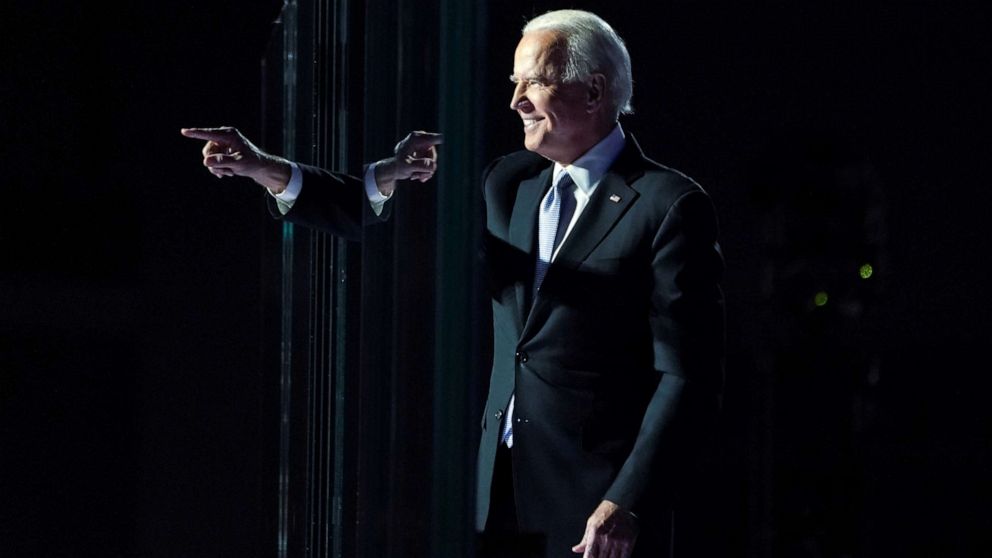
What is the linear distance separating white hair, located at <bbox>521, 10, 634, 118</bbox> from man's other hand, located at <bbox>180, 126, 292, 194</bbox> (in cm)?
54

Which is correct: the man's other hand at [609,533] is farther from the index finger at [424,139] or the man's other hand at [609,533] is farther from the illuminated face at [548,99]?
the index finger at [424,139]

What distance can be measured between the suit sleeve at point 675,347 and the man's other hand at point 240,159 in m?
0.63

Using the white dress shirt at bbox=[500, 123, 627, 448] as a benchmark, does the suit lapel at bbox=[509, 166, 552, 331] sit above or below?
below

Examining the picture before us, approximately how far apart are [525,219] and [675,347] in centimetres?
36

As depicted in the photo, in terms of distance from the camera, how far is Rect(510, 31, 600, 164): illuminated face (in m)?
2.12

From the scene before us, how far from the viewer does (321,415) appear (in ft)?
5.50

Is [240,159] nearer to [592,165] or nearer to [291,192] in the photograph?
[291,192]

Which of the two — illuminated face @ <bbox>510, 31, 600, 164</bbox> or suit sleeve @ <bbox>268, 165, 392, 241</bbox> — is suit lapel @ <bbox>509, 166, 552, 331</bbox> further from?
suit sleeve @ <bbox>268, 165, 392, 241</bbox>

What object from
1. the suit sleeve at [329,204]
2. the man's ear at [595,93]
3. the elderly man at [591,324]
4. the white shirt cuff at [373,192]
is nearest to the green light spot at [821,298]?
the elderly man at [591,324]

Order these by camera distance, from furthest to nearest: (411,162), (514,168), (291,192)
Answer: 1. (514,168)
2. (291,192)
3. (411,162)

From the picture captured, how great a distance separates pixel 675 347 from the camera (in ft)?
6.57

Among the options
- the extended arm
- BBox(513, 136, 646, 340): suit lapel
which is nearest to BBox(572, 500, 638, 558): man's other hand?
the extended arm

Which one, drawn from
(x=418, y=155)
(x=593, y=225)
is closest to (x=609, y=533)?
(x=593, y=225)

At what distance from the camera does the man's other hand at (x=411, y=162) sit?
1.16 meters
